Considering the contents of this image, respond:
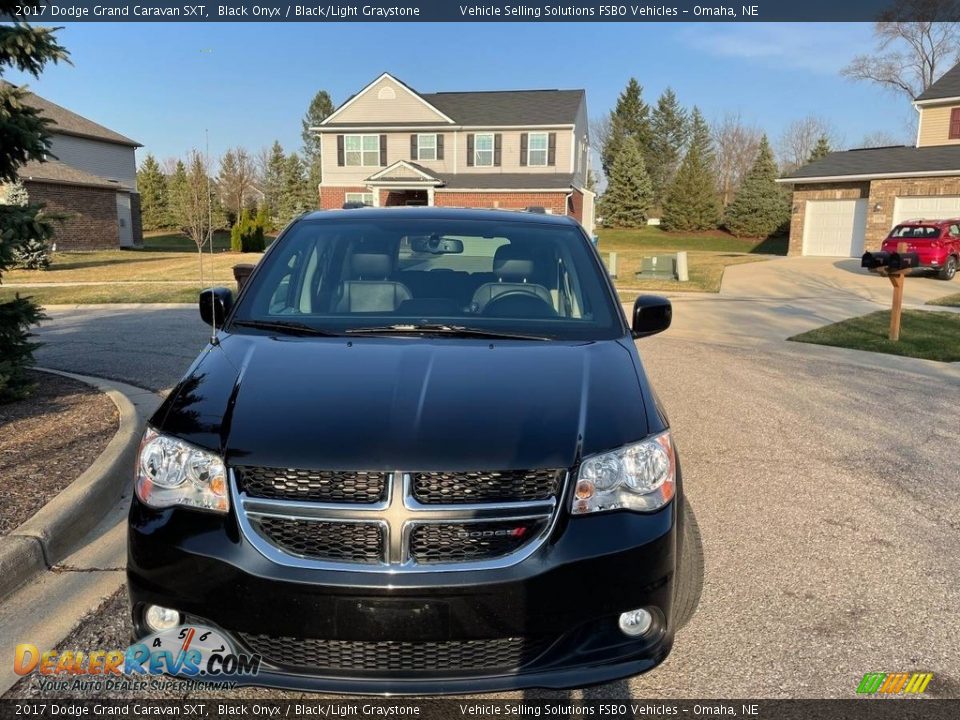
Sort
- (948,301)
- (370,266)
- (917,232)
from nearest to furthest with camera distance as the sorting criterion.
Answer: (370,266), (948,301), (917,232)

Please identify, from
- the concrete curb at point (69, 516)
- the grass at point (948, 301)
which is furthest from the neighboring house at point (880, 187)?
the concrete curb at point (69, 516)

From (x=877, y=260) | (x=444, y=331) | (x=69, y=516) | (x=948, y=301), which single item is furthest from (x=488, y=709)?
(x=948, y=301)

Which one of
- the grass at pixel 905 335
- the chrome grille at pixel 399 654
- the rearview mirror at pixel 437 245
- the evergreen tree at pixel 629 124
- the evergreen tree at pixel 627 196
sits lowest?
the grass at pixel 905 335

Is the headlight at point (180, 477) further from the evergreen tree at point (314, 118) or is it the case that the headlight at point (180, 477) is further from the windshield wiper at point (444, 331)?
the evergreen tree at point (314, 118)

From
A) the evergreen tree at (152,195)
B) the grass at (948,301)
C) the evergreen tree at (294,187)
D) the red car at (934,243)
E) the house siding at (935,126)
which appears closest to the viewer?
the grass at (948,301)

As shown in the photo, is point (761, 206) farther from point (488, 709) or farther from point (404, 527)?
point (404, 527)

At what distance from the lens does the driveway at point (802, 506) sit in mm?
3033

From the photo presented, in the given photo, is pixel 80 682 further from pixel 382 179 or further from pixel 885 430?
pixel 382 179

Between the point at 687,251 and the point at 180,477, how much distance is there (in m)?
45.1

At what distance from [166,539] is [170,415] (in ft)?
1.69

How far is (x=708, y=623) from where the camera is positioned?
3.30 metres

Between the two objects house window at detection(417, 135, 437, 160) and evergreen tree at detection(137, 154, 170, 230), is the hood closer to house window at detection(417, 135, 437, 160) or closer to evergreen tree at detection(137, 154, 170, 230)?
house window at detection(417, 135, 437, 160)

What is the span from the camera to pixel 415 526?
229 centimetres

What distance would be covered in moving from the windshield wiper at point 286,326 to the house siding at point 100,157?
42.6 metres
